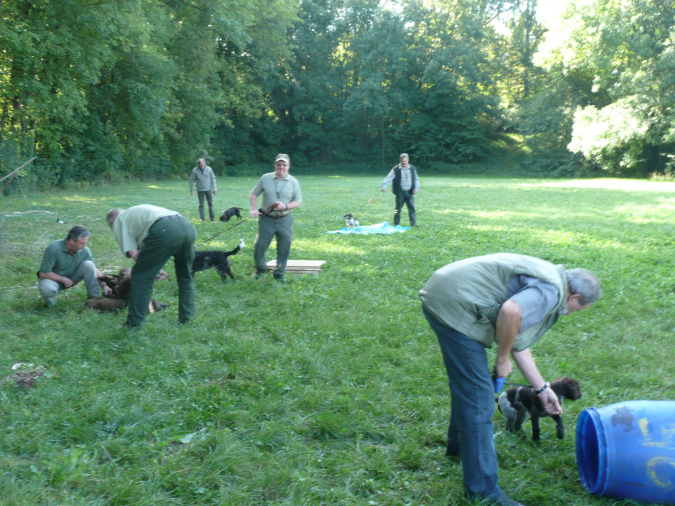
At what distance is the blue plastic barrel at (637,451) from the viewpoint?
3.20 m

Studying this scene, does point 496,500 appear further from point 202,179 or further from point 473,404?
point 202,179

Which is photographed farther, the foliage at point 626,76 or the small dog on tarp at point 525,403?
the foliage at point 626,76

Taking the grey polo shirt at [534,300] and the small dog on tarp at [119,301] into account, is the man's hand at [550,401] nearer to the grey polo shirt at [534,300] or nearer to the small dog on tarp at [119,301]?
the grey polo shirt at [534,300]

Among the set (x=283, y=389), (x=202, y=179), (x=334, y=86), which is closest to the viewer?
(x=283, y=389)

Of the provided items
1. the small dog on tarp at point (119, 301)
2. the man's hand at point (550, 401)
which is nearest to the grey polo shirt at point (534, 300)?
the man's hand at point (550, 401)

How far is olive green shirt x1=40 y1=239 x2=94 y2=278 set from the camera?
740cm

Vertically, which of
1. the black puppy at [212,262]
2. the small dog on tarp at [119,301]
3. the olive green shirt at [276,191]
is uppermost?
the olive green shirt at [276,191]

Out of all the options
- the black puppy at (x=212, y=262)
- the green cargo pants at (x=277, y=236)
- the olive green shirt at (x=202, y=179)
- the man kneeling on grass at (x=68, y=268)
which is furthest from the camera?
the olive green shirt at (x=202, y=179)

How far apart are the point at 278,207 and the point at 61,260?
10.3 ft

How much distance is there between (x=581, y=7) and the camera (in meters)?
38.3

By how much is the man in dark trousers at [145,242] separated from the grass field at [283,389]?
39 cm

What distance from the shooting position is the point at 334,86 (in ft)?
178

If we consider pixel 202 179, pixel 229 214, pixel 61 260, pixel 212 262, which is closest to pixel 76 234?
pixel 61 260

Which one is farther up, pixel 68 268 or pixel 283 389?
pixel 68 268
